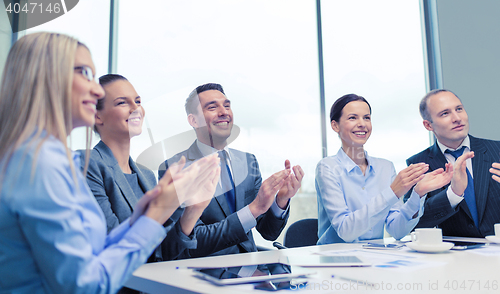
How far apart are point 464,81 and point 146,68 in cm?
299

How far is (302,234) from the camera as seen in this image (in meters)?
2.30

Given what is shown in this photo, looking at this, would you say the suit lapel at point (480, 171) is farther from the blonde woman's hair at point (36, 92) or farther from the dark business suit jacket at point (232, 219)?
the blonde woman's hair at point (36, 92)

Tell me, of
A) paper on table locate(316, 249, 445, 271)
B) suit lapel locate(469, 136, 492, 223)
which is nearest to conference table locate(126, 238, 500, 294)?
paper on table locate(316, 249, 445, 271)

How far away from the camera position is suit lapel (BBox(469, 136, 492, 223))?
2.01 metres

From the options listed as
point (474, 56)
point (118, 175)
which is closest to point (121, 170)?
point (118, 175)

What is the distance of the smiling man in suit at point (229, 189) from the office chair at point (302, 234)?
0.38m

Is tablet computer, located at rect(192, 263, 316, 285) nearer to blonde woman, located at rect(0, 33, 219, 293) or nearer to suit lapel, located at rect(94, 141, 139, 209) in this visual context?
blonde woman, located at rect(0, 33, 219, 293)

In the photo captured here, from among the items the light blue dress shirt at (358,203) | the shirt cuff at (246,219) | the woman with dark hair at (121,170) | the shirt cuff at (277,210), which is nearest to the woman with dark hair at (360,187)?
the light blue dress shirt at (358,203)

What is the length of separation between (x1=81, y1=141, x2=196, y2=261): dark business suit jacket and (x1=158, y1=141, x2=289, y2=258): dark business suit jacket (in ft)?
0.54

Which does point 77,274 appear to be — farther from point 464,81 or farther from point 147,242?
point 464,81

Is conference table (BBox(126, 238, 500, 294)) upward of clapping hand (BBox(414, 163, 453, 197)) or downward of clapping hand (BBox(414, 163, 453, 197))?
downward

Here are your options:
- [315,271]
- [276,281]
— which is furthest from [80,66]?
[315,271]

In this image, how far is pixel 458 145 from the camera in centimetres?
221

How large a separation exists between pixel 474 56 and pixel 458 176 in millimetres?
2271
